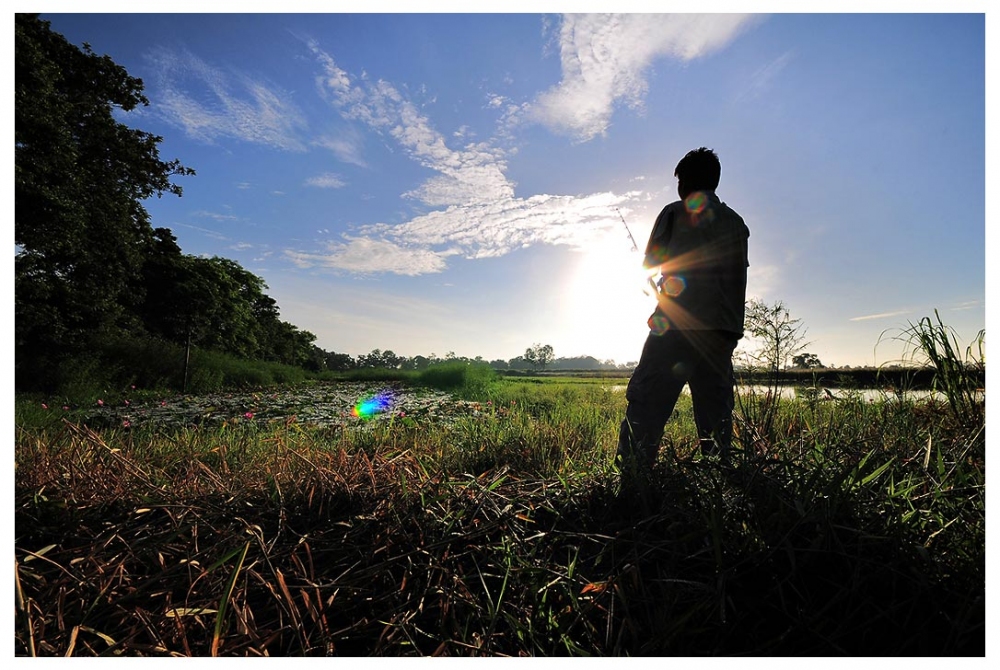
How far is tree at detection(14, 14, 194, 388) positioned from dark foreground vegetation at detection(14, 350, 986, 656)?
9.65 m

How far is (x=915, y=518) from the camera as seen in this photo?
1.17 meters

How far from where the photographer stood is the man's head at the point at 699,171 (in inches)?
84.7

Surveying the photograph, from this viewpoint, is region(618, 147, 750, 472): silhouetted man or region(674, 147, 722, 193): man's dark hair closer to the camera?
region(618, 147, 750, 472): silhouetted man

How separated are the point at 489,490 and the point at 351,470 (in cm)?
64

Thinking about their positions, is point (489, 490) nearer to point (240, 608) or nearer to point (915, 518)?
point (240, 608)

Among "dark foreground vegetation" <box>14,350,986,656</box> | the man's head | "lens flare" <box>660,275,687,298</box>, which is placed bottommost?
"dark foreground vegetation" <box>14,350,986,656</box>

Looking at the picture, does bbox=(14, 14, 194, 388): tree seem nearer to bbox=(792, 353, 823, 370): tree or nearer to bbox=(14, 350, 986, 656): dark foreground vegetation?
bbox=(14, 350, 986, 656): dark foreground vegetation

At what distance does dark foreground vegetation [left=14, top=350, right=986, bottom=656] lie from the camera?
1013 mm

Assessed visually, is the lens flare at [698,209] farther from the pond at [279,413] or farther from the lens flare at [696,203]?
the pond at [279,413]

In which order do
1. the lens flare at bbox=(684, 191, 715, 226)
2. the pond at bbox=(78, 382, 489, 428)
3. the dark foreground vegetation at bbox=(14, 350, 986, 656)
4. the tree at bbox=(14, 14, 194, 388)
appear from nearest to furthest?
the dark foreground vegetation at bbox=(14, 350, 986, 656)
the lens flare at bbox=(684, 191, 715, 226)
the pond at bbox=(78, 382, 489, 428)
the tree at bbox=(14, 14, 194, 388)

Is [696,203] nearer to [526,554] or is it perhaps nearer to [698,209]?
[698,209]

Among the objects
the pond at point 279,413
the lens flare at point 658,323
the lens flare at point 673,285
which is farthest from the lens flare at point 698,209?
the pond at point 279,413

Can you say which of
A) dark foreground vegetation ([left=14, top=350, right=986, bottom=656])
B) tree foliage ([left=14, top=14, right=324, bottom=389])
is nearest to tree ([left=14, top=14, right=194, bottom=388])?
tree foliage ([left=14, top=14, right=324, bottom=389])

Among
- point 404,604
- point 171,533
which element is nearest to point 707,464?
point 404,604
